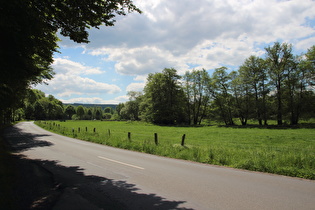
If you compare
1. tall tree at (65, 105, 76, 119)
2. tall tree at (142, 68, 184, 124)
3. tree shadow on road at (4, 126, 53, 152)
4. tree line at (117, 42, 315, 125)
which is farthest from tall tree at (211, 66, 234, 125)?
tall tree at (65, 105, 76, 119)

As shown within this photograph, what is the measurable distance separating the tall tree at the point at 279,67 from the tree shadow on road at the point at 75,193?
44.8m

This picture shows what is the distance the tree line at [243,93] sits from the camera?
40094 millimetres

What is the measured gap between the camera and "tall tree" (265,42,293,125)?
4166cm

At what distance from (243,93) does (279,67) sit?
32.5 ft

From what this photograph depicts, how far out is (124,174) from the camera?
23.8 ft

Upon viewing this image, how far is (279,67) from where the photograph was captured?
42.0 meters

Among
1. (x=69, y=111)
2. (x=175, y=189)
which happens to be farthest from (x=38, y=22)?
(x=69, y=111)

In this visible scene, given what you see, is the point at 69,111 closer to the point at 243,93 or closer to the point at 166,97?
the point at 166,97

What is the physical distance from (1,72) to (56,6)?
117 inches

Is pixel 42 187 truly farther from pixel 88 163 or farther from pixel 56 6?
pixel 56 6

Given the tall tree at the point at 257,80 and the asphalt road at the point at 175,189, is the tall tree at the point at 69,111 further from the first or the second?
the asphalt road at the point at 175,189

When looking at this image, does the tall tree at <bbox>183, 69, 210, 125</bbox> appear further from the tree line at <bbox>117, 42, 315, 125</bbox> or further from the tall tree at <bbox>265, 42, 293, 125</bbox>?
the tall tree at <bbox>265, 42, 293, 125</bbox>

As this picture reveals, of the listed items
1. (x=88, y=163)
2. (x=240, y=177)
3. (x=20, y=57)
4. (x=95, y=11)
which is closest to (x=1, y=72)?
(x=20, y=57)

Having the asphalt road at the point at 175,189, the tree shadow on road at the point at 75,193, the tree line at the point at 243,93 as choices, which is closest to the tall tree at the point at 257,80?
the tree line at the point at 243,93
